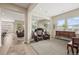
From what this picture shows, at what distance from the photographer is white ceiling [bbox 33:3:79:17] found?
272cm

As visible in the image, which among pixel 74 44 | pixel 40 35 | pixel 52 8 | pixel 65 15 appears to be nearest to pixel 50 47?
pixel 40 35

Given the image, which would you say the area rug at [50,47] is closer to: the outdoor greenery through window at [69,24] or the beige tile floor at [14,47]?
the beige tile floor at [14,47]

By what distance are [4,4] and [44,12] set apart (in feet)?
3.44

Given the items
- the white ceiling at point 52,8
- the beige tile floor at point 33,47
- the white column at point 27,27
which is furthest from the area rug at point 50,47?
the white ceiling at point 52,8

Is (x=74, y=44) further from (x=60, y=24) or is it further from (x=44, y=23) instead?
(x=44, y=23)

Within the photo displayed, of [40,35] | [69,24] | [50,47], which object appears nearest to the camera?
[69,24]

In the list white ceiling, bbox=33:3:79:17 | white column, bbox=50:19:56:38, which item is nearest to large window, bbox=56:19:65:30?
white column, bbox=50:19:56:38

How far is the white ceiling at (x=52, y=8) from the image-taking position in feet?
8.92

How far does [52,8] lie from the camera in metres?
2.96

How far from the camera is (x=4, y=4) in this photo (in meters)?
2.78

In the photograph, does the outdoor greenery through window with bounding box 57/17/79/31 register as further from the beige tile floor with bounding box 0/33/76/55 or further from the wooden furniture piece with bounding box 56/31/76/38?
the beige tile floor with bounding box 0/33/76/55

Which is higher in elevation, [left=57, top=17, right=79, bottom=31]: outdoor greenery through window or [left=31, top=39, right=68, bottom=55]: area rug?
[left=57, top=17, right=79, bottom=31]: outdoor greenery through window

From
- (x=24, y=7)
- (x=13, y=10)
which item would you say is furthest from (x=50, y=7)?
(x=13, y=10)

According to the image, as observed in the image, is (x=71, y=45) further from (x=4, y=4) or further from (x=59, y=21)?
(x=4, y=4)
